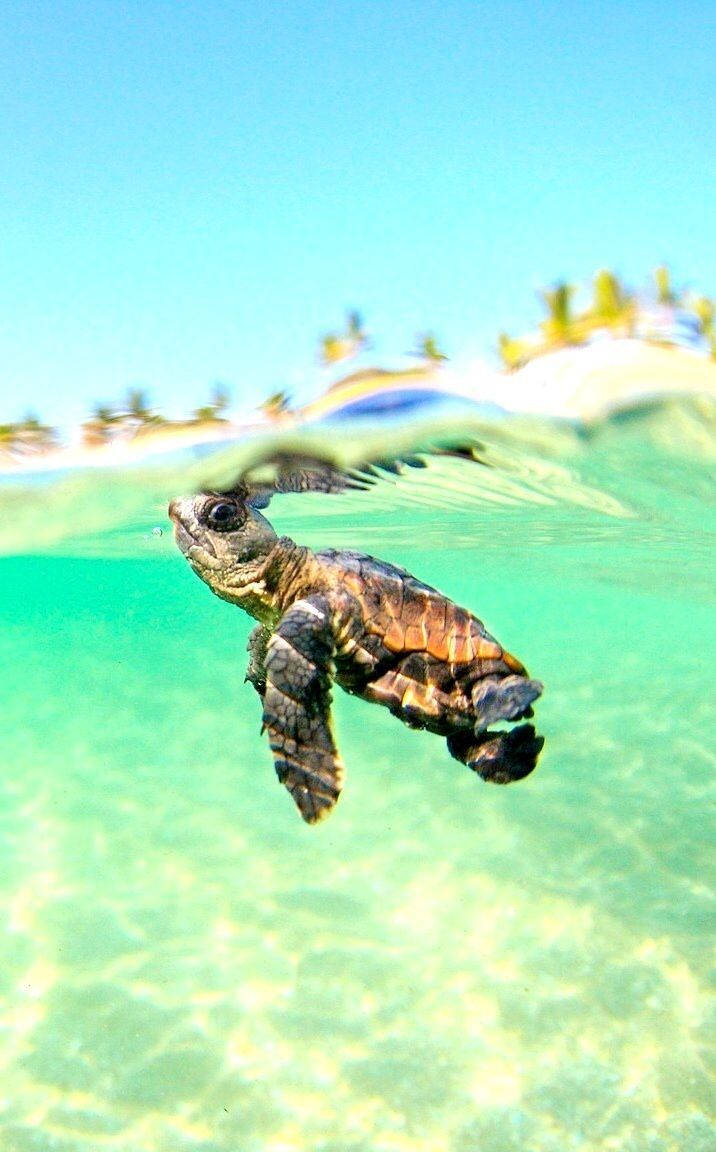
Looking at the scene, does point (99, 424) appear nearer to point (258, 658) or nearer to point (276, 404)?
point (276, 404)

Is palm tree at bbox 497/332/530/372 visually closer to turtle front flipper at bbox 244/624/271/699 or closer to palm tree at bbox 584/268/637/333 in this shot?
palm tree at bbox 584/268/637/333

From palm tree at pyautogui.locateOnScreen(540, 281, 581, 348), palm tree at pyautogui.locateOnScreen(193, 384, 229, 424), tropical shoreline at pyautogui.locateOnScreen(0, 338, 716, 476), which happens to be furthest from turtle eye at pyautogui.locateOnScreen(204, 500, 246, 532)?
palm tree at pyautogui.locateOnScreen(540, 281, 581, 348)

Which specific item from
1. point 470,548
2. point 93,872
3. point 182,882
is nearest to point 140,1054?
point 182,882

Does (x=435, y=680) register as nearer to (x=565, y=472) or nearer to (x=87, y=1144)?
(x=87, y=1144)

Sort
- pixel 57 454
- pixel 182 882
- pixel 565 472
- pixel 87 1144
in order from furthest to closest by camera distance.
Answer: pixel 565 472 < pixel 57 454 < pixel 182 882 < pixel 87 1144

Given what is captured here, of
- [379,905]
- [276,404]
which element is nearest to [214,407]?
[276,404]
